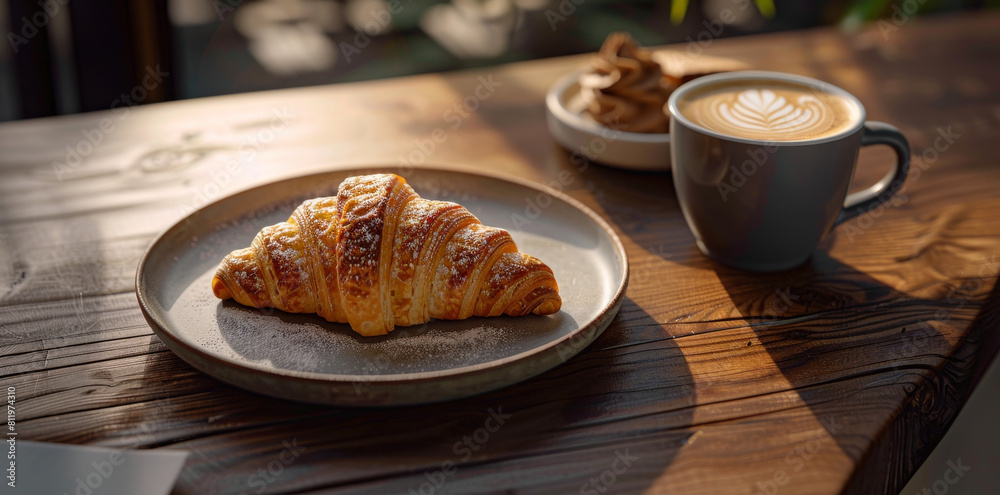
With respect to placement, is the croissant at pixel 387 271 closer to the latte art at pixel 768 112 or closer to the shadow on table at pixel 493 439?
the shadow on table at pixel 493 439

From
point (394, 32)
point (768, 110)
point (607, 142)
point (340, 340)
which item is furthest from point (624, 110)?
point (394, 32)

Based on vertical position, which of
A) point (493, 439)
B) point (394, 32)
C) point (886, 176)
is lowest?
point (394, 32)

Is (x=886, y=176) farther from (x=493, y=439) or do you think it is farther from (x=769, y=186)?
(x=493, y=439)

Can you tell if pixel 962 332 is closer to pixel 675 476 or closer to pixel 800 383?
pixel 800 383

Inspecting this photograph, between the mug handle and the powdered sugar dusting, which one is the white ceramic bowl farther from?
the powdered sugar dusting

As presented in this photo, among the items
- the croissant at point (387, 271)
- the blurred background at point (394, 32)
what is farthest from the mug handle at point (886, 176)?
the blurred background at point (394, 32)

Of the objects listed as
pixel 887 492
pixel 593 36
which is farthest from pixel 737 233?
pixel 593 36

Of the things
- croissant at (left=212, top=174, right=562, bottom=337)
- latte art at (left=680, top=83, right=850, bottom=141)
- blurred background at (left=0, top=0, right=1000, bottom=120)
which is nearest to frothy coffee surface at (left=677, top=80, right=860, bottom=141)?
latte art at (left=680, top=83, right=850, bottom=141)
